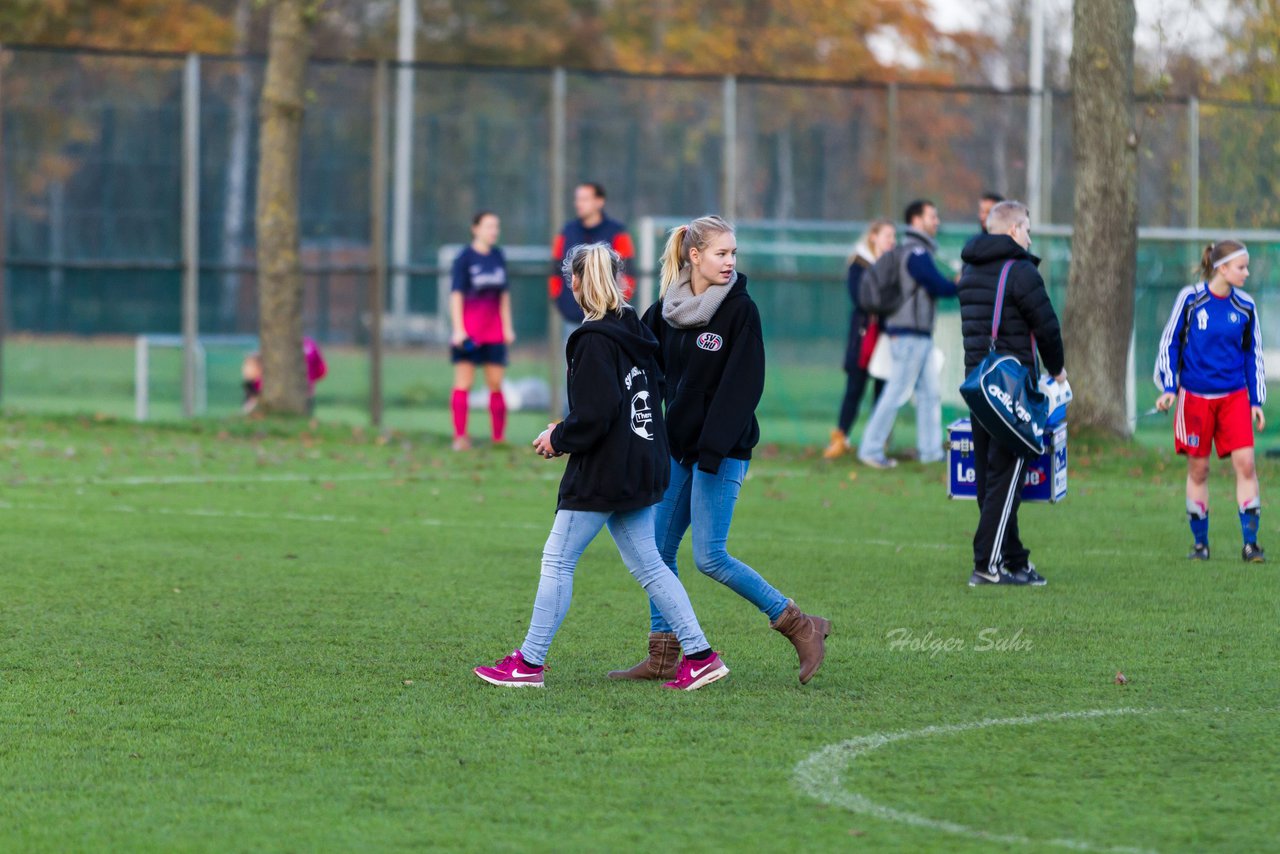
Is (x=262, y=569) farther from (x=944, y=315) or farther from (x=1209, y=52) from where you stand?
(x=1209, y=52)

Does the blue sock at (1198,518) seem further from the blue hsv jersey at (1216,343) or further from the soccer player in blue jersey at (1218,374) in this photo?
the blue hsv jersey at (1216,343)

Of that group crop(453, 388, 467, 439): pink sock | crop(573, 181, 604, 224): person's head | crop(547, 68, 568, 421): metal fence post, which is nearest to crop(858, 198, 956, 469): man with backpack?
crop(573, 181, 604, 224): person's head

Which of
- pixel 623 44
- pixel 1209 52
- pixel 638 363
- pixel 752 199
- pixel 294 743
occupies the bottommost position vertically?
pixel 294 743

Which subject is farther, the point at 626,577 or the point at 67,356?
the point at 67,356

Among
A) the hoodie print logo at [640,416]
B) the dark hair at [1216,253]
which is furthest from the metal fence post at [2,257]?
the hoodie print logo at [640,416]

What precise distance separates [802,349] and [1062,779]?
15153 mm

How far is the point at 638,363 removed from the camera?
22.3 ft

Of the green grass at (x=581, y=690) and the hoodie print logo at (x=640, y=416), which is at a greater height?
the hoodie print logo at (x=640, y=416)

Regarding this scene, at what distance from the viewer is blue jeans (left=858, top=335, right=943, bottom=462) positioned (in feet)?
50.5

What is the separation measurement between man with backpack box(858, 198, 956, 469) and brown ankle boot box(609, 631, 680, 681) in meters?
8.42

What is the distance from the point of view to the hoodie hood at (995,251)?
9.61m

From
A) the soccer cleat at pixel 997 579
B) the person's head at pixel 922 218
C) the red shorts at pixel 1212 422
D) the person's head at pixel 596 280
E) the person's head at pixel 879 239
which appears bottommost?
the soccer cleat at pixel 997 579

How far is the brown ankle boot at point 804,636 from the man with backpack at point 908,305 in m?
8.41

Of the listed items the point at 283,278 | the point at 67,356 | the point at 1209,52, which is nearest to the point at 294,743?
the point at 283,278
